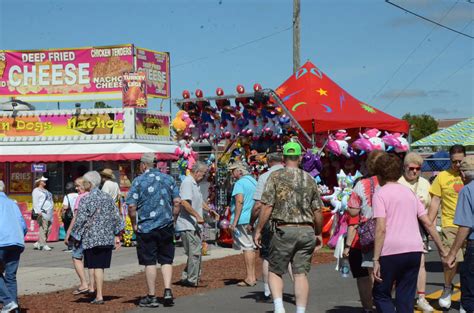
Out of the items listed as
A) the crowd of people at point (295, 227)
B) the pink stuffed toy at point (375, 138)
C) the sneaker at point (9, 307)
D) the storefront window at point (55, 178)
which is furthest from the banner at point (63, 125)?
the sneaker at point (9, 307)

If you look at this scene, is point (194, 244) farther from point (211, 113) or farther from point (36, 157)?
point (36, 157)

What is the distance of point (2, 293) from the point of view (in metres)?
8.46

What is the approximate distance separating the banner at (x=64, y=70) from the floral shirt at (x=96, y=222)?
15498 millimetres

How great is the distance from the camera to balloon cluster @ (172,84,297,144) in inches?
652

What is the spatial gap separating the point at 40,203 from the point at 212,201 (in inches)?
162

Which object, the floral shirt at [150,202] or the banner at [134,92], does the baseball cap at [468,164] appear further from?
the banner at [134,92]

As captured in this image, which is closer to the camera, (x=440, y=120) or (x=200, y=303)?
(x=200, y=303)

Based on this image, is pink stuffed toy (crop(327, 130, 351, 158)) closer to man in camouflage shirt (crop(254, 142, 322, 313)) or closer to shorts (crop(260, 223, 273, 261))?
shorts (crop(260, 223, 273, 261))

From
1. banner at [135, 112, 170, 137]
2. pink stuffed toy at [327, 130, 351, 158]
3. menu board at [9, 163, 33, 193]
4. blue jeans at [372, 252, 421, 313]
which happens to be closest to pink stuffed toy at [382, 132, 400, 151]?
pink stuffed toy at [327, 130, 351, 158]

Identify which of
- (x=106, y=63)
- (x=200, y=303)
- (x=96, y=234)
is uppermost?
(x=106, y=63)

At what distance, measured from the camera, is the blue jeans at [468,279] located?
7.76 metres

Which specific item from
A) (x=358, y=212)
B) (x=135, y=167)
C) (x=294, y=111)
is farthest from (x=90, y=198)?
(x=135, y=167)

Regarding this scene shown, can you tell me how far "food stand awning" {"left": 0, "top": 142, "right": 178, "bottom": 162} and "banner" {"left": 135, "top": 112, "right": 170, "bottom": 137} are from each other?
0.47 m

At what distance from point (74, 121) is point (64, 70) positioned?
10.1ft
